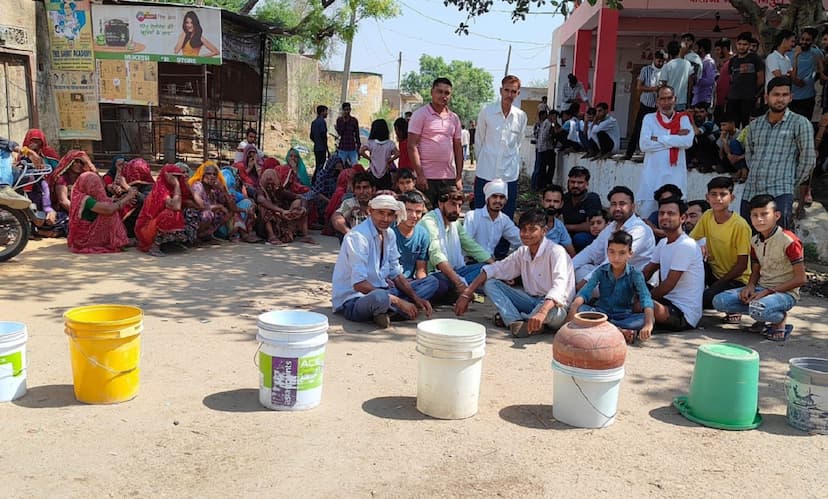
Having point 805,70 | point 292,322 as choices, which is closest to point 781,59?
point 805,70

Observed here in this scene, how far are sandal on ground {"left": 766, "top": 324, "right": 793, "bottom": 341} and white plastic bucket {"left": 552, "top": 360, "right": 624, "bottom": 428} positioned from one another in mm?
2223

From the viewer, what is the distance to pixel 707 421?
3564 mm

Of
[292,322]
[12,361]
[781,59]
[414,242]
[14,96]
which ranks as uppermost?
[781,59]

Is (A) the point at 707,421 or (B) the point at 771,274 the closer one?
(A) the point at 707,421

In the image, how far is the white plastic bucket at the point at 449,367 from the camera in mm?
3385

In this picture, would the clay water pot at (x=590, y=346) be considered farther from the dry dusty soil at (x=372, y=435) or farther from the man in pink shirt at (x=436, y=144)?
the man in pink shirt at (x=436, y=144)

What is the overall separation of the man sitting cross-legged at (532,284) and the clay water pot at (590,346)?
1.18m

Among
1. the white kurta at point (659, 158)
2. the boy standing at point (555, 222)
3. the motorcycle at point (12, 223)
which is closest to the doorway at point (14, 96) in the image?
the motorcycle at point (12, 223)

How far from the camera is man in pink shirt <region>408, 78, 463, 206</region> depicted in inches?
266

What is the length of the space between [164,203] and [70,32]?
683 centimetres

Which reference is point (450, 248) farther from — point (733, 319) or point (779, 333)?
point (779, 333)

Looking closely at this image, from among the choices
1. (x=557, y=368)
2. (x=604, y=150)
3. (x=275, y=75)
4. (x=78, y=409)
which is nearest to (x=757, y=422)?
(x=557, y=368)

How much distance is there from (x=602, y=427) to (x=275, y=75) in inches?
890

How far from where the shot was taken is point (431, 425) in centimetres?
345
